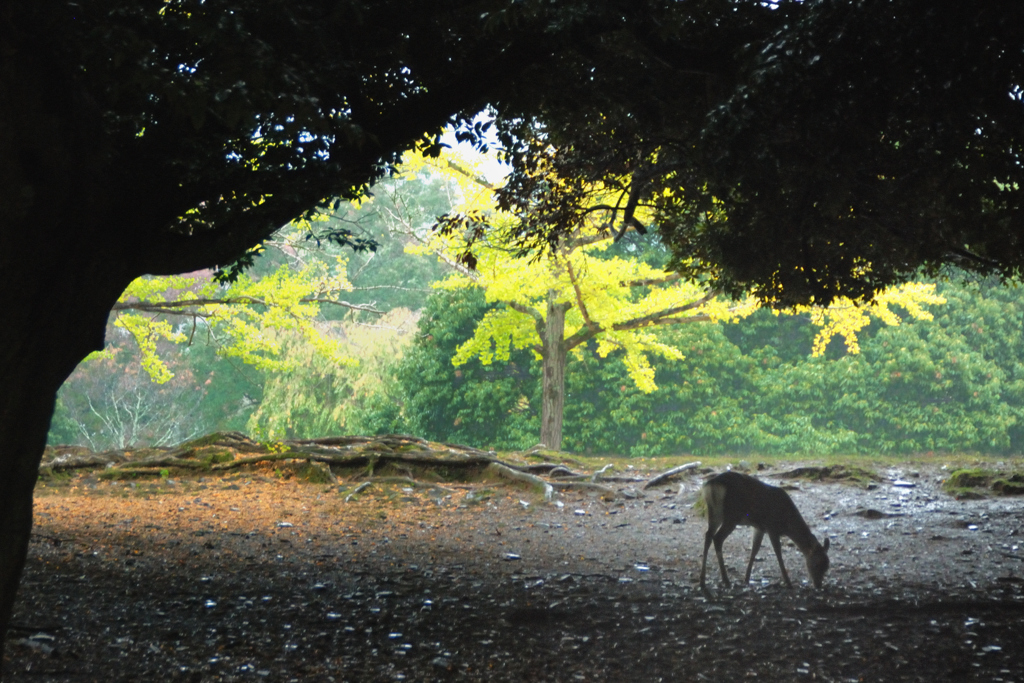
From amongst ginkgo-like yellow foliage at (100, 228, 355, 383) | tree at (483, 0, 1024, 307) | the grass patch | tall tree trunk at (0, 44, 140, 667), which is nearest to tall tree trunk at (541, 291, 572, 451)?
ginkgo-like yellow foliage at (100, 228, 355, 383)

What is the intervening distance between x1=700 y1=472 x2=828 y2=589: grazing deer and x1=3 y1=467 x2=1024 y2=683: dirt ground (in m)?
0.20

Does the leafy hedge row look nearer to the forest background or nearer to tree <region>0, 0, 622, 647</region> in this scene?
the forest background

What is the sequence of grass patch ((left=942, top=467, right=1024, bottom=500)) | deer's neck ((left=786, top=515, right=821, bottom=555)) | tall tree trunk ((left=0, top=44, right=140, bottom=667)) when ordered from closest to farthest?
tall tree trunk ((left=0, top=44, right=140, bottom=667)), deer's neck ((left=786, top=515, right=821, bottom=555)), grass patch ((left=942, top=467, right=1024, bottom=500))

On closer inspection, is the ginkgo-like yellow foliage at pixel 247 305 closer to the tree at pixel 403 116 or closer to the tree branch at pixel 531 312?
the tree branch at pixel 531 312

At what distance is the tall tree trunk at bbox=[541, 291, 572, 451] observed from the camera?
16.4 m

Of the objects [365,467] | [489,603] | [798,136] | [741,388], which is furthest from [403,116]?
[741,388]

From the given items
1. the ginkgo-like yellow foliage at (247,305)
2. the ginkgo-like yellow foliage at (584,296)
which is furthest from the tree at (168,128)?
the ginkgo-like yellow foliage at (247,305)

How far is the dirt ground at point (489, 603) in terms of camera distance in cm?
421

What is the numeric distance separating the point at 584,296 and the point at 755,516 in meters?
9.28

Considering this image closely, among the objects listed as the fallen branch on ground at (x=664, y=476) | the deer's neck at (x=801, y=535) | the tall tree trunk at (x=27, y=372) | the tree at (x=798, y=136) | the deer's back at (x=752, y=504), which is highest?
the tree at (x=798, y=136)

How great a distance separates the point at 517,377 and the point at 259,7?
1721cm

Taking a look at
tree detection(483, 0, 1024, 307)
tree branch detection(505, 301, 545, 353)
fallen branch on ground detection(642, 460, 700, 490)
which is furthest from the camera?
tree branch detection(505, 301, 545, 353)

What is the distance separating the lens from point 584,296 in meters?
14.8

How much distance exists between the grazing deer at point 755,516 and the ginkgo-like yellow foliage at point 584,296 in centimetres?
770
